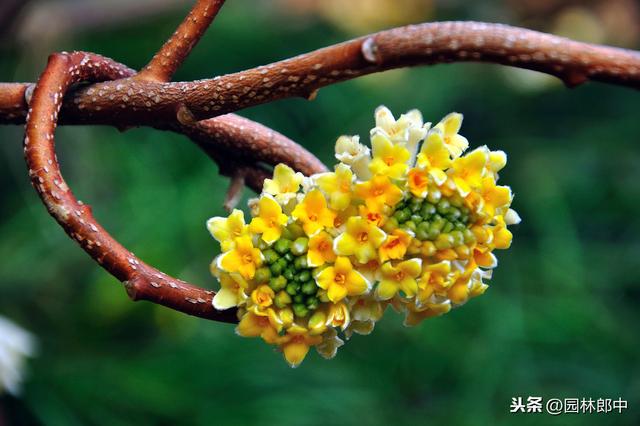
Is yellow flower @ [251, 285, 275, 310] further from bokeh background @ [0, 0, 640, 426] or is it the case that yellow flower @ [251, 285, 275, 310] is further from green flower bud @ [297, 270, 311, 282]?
bokeh background @ [0, 0, 640, 426]

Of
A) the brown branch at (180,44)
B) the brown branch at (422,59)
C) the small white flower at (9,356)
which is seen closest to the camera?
the brown branch at (422,59)

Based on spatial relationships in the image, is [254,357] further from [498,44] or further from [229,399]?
[498,44]

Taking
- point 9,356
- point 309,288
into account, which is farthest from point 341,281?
point 9,356

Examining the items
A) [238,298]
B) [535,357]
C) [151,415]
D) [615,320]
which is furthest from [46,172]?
[615,320]

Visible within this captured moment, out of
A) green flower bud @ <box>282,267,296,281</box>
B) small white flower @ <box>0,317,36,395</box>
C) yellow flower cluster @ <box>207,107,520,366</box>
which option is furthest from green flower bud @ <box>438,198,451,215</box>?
small white flower @ <box>0,317,36,395</box>

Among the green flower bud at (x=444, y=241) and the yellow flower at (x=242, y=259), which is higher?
the green flower bud at (x=444, y=241)

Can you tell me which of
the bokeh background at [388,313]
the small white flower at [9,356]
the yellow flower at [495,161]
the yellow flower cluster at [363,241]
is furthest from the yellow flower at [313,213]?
the bokeh background at [388,313]

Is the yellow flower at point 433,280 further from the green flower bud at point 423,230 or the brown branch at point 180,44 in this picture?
the brown branch at point 180,44
